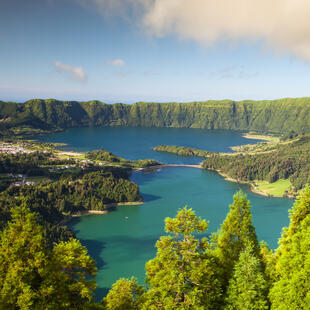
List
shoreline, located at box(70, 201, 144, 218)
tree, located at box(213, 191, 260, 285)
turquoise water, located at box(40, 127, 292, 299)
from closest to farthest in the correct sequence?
tree, located at box(213, 191, 260, 285) → turquoise water, located at box(40, 127, 292, 299) → shoreline, located at box(70, 201, 144, 218)

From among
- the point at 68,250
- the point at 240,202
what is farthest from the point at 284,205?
the point at 68,250

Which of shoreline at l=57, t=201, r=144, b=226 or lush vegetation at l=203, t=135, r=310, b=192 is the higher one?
lush vegetation at l=203, t=135, r=310, b=192

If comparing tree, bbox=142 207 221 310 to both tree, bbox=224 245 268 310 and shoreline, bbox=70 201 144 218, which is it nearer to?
tree, bbox=224 245 268 310

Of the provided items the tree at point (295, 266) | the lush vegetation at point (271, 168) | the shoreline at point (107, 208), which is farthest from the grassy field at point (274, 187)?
the tree at point (295, 266)

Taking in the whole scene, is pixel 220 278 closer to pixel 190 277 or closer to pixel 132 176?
pixel 190 277

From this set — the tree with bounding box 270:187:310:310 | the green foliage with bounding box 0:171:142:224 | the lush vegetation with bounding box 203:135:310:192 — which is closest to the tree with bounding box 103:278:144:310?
the tree with bounding box 270:187:310:310

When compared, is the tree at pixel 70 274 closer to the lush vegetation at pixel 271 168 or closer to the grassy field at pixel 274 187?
the grassy field at pixel 274 187

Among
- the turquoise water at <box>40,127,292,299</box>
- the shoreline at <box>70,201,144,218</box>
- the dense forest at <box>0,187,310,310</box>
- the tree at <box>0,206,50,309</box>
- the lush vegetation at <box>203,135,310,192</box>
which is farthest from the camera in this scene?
the lush vegetation at <box>203,135,310,192</box>
